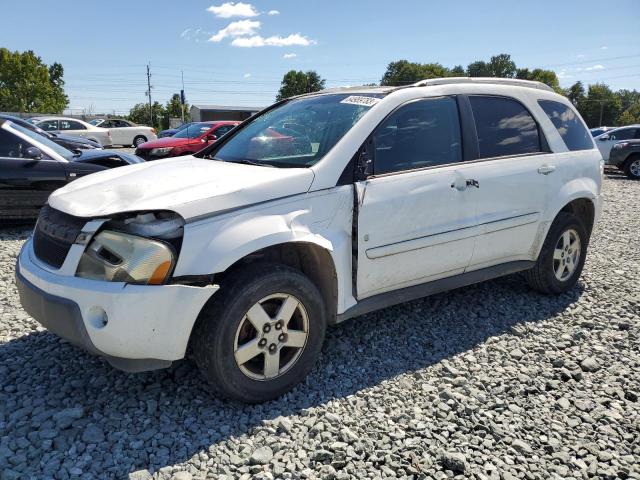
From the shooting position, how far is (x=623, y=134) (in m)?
17.7

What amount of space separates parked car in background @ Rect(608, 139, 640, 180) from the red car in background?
11.9 m

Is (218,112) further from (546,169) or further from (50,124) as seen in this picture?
(546,169)

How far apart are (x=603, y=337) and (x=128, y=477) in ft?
11.0

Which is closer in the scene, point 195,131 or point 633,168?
point 633,168

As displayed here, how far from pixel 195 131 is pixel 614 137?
14.2m

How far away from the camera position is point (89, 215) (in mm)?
2594

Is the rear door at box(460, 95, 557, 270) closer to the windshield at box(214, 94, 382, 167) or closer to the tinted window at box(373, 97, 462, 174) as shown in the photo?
the tinted window at box(373, 97, 462, 174)

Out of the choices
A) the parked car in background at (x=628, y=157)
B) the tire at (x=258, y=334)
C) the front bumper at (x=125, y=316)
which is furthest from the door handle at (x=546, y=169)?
the parked car in background at (x=628, y=157)

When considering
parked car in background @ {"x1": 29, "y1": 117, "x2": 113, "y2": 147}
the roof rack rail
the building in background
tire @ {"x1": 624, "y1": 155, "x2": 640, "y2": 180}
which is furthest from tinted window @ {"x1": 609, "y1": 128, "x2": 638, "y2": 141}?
the building in background

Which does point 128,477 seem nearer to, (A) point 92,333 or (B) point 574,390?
(A) point 92,333

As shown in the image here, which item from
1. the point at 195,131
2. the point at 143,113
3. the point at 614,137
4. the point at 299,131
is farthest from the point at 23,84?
the point at 299,131

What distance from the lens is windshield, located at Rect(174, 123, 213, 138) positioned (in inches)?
617

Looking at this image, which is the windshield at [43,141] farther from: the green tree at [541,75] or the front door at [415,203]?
the green tree at [541,75]

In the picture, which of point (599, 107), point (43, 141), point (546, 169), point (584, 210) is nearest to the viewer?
point (546, 169)
